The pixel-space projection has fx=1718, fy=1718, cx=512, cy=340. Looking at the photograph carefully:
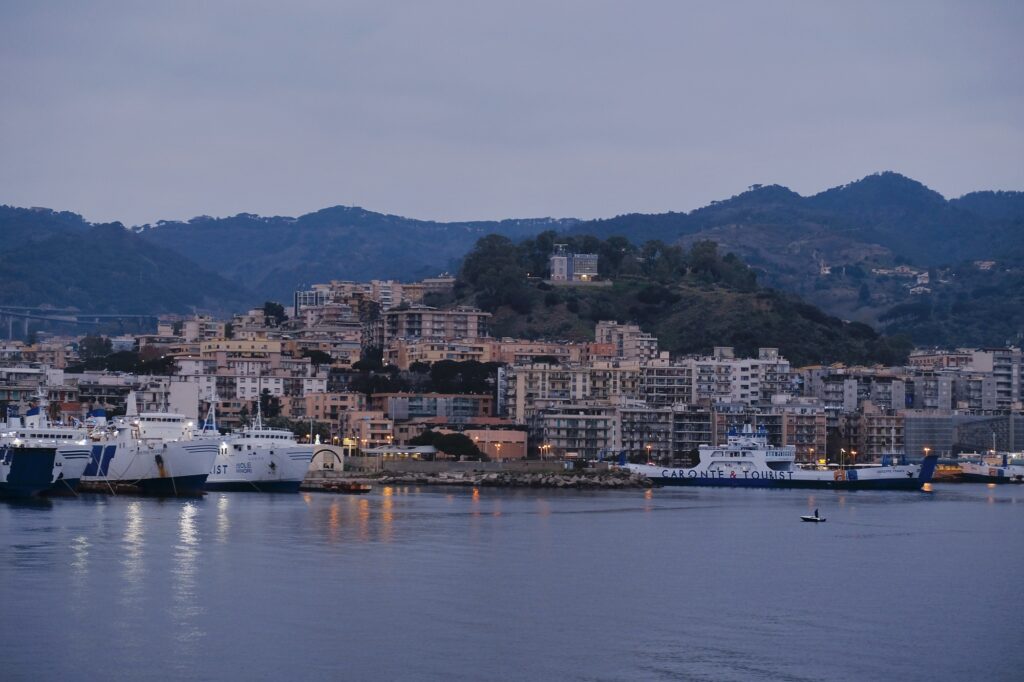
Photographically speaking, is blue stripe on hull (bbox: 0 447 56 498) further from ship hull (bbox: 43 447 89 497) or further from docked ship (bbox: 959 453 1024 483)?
docked ship (bbox: 959 453 1024 483)

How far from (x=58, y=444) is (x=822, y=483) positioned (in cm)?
4128

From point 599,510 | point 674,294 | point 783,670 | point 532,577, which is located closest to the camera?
point 783,670

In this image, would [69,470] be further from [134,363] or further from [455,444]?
[134,363]

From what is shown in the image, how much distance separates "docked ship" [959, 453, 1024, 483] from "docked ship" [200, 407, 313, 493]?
50394mm

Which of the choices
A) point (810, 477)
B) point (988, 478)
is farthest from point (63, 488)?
point (988, 478)

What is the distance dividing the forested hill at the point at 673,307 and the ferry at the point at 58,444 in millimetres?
66500

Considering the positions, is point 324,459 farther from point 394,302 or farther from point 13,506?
point 394,302

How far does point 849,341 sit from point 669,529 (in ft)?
293

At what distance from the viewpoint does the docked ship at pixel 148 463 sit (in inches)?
2564

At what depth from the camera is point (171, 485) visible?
215 ft

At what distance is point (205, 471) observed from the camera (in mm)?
65062

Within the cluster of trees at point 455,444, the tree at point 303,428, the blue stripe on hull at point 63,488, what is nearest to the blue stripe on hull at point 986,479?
the cluster of trees at point 455,444

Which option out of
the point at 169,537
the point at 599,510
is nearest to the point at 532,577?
the point at 169,537

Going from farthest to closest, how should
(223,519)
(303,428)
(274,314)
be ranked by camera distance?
(274,314) < (303,428) < (223,519)
